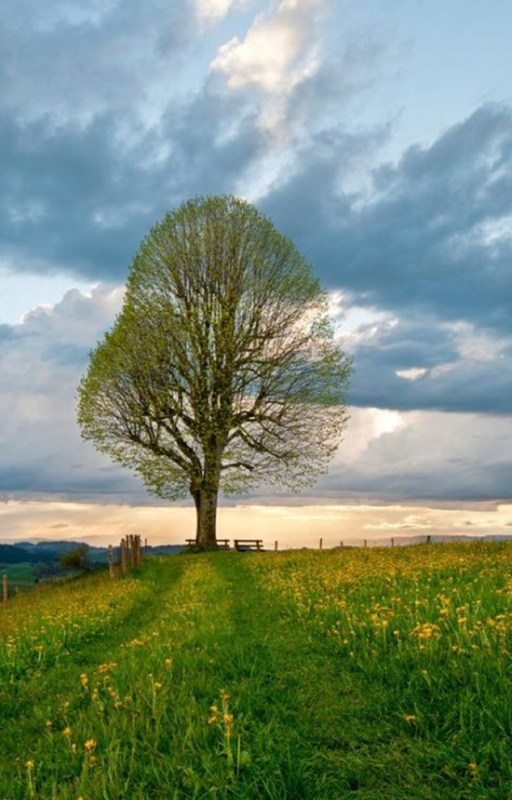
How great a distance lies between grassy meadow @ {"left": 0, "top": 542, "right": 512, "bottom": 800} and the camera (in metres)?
5.27

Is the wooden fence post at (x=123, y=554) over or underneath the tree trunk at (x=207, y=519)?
underneath

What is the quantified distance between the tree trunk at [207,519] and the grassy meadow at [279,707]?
33377 mm

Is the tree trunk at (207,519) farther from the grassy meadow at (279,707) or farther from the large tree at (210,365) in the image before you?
the grassy meadow at (279,707)

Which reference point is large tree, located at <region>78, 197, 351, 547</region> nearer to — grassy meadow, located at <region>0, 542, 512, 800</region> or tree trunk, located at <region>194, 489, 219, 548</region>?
tree trunk, located at <region>194, 489, 219, 548</region>

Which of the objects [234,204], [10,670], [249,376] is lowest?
[10,670]

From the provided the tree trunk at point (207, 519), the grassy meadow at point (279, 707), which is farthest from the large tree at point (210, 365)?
the grassy meadow at point (279, 707)

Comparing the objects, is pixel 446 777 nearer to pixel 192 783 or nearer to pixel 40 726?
pixel 192 783

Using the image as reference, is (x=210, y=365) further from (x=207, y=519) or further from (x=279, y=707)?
(x=279, y=707)

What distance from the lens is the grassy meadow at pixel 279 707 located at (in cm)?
527

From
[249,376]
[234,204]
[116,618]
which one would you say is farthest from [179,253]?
[116,618]

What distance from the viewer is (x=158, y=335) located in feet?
150

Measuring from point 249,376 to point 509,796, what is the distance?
42203mm

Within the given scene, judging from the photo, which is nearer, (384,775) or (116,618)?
(384,775)

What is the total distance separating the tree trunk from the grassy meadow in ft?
110
